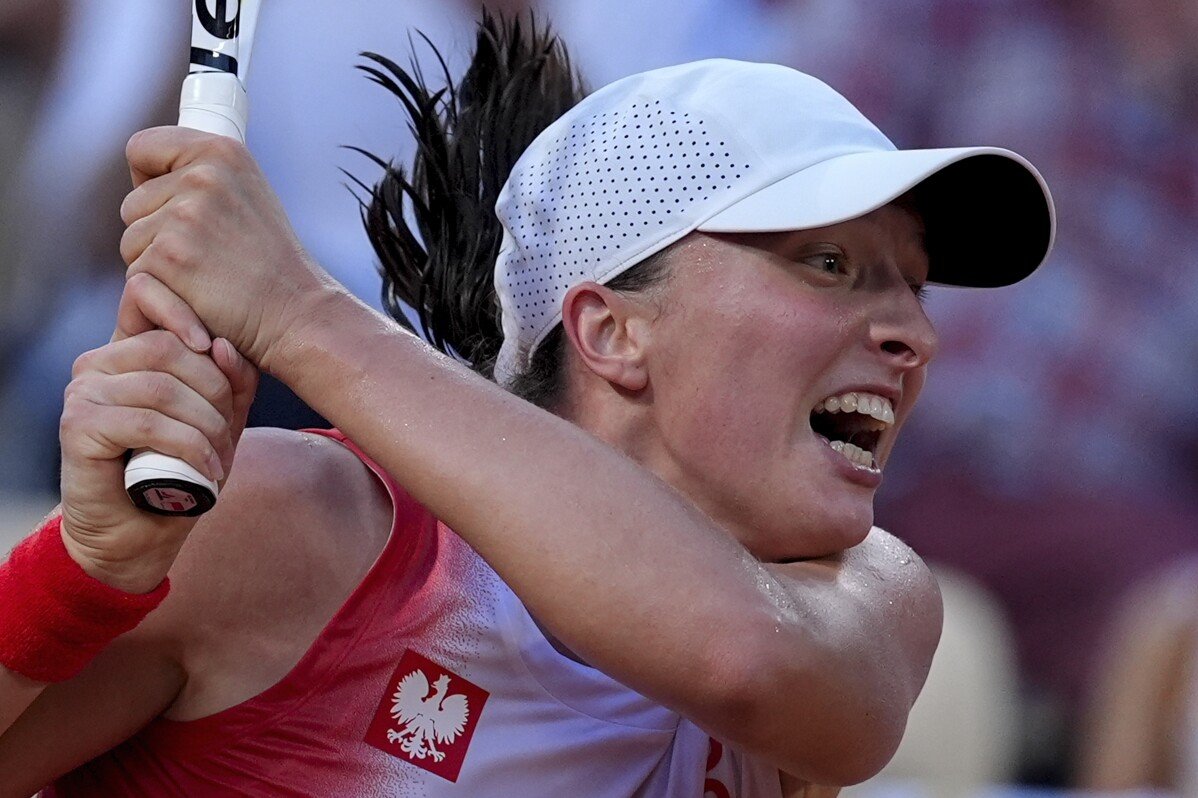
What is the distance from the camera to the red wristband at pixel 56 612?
4.10ft

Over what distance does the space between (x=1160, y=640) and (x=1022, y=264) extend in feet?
4.98

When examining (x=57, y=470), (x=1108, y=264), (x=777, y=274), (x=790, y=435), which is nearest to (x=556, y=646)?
(x=790, y=435)

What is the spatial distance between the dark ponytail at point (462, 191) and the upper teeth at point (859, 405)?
53 centimetres

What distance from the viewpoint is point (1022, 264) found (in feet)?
5.86

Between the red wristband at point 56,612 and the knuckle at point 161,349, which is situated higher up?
the knuckle at point 161,349

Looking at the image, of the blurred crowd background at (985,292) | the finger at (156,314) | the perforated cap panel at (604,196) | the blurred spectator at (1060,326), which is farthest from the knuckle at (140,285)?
the blurred spectator at (1060,326)

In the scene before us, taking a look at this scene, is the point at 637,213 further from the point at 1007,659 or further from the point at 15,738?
the point at 1007,659

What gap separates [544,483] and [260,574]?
38 cm

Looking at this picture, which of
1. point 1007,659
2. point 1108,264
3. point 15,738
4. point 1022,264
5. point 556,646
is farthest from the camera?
point 1108,264

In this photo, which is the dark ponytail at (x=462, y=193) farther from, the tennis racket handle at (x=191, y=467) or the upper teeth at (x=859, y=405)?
the tennis racket handle at (x=191, y=467)

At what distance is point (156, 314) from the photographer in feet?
Result: 4.06

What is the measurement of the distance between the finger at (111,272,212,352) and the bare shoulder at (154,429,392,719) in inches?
8.9

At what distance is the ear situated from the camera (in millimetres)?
1644

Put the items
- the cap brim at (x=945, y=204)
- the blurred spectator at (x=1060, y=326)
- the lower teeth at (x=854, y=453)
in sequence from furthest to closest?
the blurred spectator at (x=1060, y=326)
the lower teeth at (x=854, y=453)
the cap brim at (x=945, y=204)
